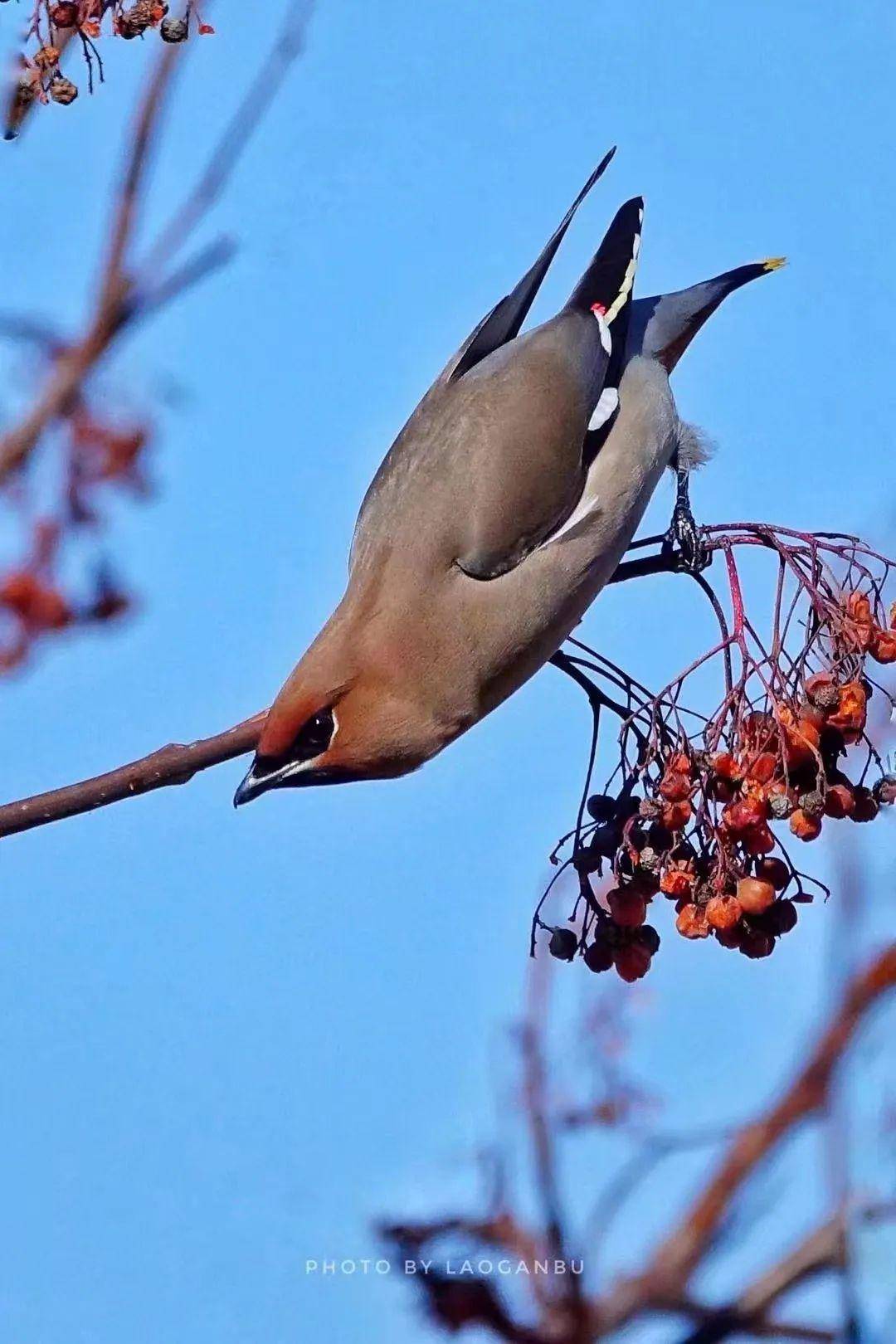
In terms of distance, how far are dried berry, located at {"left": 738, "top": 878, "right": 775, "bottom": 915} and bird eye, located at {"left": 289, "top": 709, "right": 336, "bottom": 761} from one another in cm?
91

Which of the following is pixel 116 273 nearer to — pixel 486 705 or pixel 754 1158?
pixel 486 705

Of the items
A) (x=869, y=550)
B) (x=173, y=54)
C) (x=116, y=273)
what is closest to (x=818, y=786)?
(x=869, y=550)

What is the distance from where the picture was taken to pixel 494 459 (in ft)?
13.0

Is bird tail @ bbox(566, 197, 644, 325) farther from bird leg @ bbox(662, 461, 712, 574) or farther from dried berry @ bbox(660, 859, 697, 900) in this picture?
dried berry @ bbox(660, 859, 697, 900)

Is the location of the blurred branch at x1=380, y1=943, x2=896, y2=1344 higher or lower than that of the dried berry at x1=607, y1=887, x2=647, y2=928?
lower

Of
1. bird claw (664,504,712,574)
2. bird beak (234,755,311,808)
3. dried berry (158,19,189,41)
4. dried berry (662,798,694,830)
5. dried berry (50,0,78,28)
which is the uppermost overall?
dried berry (50,0,78,28)

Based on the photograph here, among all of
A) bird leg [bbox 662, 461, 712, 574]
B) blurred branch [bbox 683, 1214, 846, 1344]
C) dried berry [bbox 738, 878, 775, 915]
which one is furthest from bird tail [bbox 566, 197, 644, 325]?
blurred branch [bbox 683, 1214, 846, 1344]

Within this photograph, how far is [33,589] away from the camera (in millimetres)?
4715

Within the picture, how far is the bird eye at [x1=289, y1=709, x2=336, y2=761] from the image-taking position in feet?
10.8

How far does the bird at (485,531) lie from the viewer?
3.45m

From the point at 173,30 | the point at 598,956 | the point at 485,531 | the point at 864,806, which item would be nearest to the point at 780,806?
the point at 864,806

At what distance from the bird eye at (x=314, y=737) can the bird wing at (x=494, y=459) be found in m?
0.54

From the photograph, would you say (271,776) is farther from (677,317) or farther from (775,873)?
(677,317)

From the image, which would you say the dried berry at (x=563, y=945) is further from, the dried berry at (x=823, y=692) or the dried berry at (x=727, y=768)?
the dried berry at (x=823, y=692)
